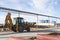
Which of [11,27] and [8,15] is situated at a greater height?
[8,15]

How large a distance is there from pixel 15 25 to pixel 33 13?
21275 millimetres

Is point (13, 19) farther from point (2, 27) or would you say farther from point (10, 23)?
point (2, 27)

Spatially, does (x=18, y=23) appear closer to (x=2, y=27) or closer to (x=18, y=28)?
(x=18, y=28)

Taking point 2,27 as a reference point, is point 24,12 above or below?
above

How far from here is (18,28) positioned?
3231 cm

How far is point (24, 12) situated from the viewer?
46.8 meters

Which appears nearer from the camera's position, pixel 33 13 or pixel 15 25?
pixel 15 25

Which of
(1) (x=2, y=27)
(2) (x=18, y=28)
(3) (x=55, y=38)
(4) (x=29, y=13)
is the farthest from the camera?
(4) (x=29, y=13)

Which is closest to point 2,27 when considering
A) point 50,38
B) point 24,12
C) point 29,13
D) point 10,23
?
point 10,23

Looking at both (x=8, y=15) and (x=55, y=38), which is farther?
(x=8, y=15)

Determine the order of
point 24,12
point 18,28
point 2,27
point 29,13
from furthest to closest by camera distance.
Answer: point 29,13 < point 24,12 < point 2,27 < point 18,28

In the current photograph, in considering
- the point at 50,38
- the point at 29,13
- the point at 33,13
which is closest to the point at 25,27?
the point at 29,13

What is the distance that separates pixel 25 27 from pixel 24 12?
13771mm

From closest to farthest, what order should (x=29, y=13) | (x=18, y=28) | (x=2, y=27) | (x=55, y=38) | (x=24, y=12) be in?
(x=55, y=38)
(x=18, y=28)
(x=2, y=27)
(x=24, y=12)
(x=29, y=13)
